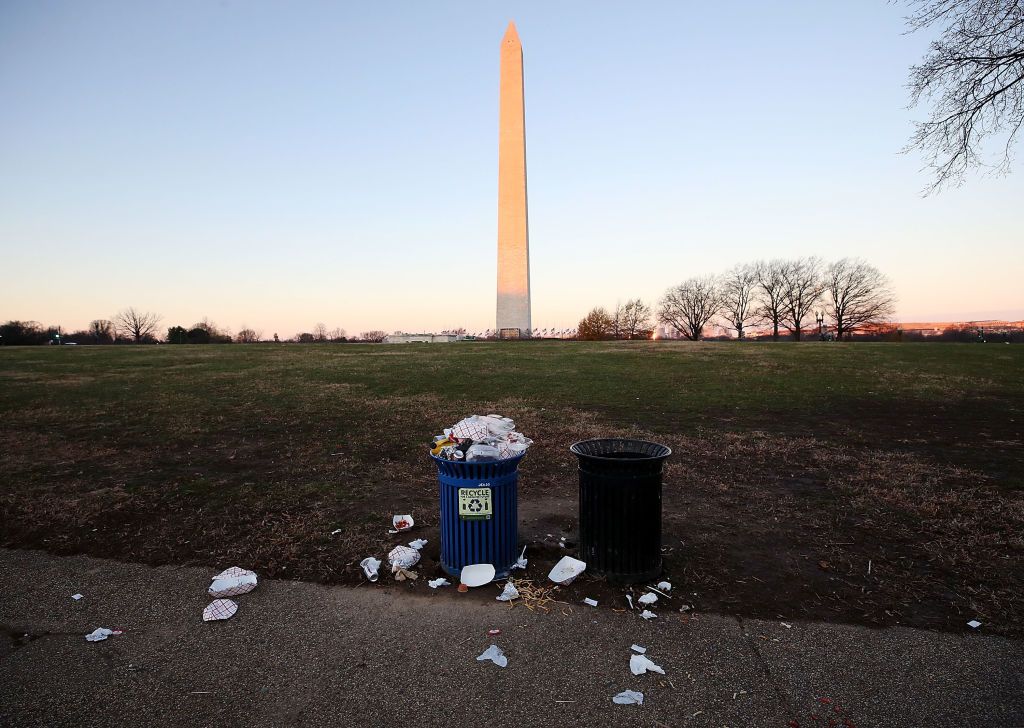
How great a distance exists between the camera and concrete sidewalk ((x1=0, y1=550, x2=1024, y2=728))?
2785 millimetres

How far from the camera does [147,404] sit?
553 inches

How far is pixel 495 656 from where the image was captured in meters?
3.25

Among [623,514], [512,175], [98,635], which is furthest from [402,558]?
[512,175]

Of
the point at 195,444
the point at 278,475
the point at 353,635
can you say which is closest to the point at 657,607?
the point at 353,635

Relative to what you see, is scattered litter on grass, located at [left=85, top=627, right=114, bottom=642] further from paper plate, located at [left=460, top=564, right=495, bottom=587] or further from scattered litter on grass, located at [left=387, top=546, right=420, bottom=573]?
paper plate, located at [left=460, top=564, right=495, bottom=587]

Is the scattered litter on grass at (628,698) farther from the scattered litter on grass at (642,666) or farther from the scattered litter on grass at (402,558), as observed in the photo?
the scattered litter on grass at (402,558)

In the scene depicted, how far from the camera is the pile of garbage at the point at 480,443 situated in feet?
13.8

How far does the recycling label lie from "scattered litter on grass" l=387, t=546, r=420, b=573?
704 millimetres

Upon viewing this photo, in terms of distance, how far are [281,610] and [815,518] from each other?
498 cm

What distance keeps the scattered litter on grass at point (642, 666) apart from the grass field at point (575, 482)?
87cm

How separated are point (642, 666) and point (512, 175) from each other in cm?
3737

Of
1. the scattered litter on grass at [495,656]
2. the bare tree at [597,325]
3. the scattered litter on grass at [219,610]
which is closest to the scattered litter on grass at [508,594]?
the scattered litter on grass at [495,656]

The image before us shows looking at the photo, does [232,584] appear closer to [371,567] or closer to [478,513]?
[371,567]

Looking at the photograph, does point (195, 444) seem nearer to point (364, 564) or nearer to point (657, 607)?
point (364, 564)
